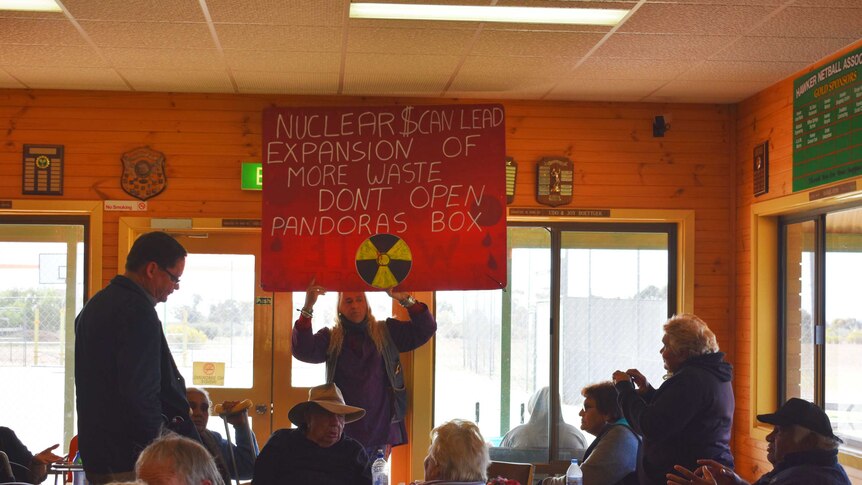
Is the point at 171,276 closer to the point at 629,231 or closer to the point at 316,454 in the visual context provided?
the point at 316,454

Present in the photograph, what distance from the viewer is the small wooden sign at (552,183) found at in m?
6.43

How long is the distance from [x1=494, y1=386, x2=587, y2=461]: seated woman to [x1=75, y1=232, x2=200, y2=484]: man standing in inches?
147

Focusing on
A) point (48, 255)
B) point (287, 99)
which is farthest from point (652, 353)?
point (48, 255)

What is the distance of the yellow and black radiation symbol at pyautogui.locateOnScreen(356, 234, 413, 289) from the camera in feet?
14.3

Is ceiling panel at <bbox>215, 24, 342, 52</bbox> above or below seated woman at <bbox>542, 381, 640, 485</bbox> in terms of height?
above

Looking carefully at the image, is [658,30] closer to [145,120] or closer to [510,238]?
[510,238]

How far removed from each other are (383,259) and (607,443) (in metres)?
1.29

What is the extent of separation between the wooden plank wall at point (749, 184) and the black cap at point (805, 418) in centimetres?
267

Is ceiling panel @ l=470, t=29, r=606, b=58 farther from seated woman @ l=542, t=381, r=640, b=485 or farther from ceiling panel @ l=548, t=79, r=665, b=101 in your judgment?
seated woman @ l=542, t=381, r=640, b=485

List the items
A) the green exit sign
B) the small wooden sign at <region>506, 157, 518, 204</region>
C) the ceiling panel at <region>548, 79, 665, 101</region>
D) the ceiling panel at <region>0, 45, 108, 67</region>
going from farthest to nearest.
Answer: the small wooden sign at <region>506, 157, 518, 204</region> < the green exit sign < the ceiling panel at <region>548, 79, 665, 101</region> < the ceiling panel at <region>0, 45, 108, 67</region>

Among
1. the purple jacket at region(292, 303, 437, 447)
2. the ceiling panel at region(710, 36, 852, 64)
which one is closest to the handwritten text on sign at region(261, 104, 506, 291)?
the purple jacket at region(292, 303, 437, 447)

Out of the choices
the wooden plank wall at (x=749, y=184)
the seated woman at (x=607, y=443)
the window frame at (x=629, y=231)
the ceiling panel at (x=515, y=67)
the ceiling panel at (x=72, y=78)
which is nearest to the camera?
the seated woman at (x=607, y=443)

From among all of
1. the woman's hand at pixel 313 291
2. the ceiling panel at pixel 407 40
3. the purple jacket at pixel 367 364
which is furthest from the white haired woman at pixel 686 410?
the ceiling panel at pixel 407 40

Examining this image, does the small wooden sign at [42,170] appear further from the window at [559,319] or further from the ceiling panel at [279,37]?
the window at [559,319]
